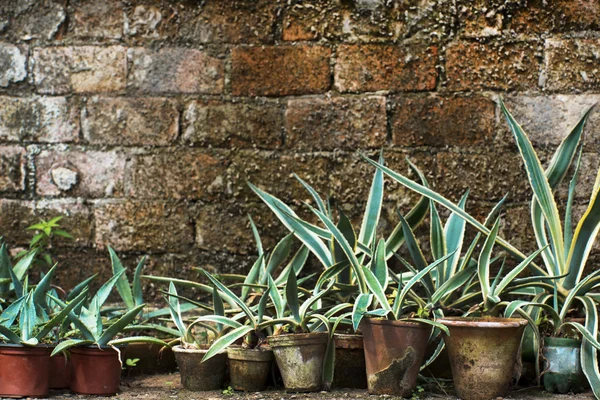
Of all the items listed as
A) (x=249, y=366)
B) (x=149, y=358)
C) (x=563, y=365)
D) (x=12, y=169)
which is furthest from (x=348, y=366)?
(x=12, y=169)

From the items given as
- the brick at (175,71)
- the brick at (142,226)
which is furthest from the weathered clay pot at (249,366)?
the brick at (175,71)

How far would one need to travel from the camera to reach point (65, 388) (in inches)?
106

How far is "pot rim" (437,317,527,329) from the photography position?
2434 mm

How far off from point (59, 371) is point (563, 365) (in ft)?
6.31

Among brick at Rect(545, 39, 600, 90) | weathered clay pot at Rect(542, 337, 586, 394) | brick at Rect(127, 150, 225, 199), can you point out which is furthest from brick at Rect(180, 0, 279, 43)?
weathered clay pot at Rect(542, 337, 586, 394)

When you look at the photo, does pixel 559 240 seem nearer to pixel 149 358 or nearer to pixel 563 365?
pixel 563 365

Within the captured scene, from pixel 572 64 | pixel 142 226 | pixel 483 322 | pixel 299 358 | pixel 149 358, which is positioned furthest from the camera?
pixel 142 226

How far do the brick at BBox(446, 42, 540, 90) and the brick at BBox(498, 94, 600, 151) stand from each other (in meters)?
0.08

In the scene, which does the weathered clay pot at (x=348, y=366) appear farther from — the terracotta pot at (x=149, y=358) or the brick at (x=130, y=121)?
the brick at (x=130, y=121)

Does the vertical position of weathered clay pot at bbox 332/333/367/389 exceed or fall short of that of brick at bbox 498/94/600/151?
it falls short

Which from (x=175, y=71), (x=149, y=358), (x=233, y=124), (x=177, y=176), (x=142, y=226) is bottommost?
(x=149, y=358)

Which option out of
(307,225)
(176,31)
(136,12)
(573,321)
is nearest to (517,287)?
(573,321)

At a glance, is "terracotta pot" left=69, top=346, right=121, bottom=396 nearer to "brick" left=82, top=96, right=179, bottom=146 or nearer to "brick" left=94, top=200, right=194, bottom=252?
"brick" left=94, top=200, right=194, bottom=252

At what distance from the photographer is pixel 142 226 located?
129 inches
